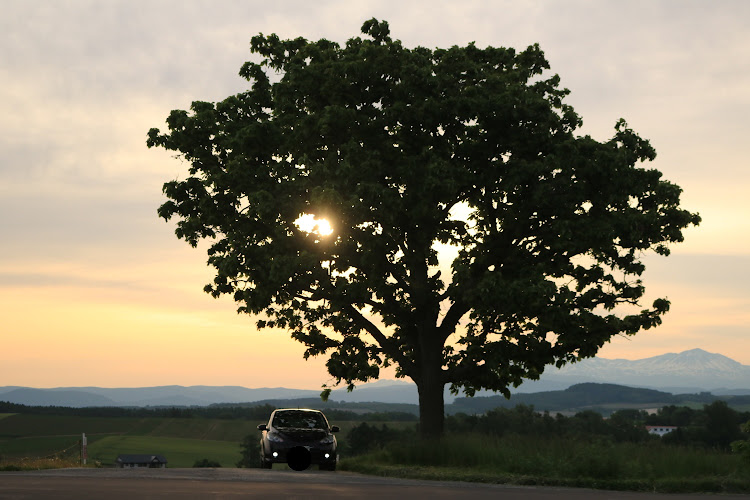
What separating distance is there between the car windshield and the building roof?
121830 millimetres

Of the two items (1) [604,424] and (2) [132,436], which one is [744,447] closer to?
(1) [604,424]

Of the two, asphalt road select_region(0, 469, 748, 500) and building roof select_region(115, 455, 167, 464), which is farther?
building roof select_region(115, 455, 167, 464)

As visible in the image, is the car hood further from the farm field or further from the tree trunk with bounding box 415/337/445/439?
the farm field

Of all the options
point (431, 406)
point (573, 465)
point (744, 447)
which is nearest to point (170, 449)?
point (431, 406)

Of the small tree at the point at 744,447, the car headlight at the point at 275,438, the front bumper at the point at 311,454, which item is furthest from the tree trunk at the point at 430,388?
the small tree at the point at 744,447

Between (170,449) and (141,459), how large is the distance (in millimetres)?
12194

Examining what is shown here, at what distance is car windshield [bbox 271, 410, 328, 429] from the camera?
25547 millimetres

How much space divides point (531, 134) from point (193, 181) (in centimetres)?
1149

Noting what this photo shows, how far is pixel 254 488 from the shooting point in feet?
55.4

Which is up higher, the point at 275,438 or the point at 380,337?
the point at 380,337

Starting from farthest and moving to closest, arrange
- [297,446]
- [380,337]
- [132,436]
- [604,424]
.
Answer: [132,436]
[604,424]
[380,337]
[297,446]

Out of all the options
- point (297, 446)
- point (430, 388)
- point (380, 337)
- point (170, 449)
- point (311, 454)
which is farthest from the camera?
point (170, 449)

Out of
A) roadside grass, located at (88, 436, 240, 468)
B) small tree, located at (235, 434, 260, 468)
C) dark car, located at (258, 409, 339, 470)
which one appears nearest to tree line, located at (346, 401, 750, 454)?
dark car, located at (258, 409, 339, 470)

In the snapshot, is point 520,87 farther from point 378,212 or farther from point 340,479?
point 340,479
